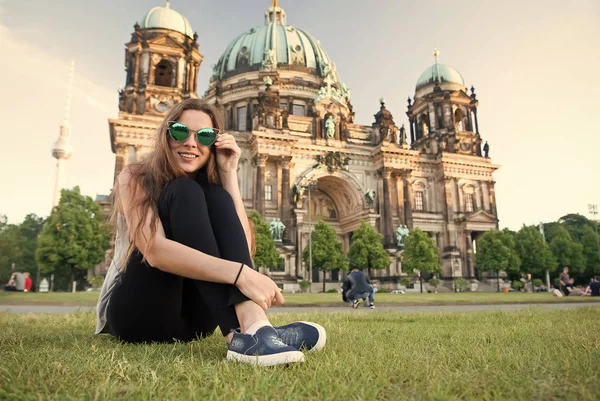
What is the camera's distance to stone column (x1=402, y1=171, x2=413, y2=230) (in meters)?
38.6

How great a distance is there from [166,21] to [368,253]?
86.1ft

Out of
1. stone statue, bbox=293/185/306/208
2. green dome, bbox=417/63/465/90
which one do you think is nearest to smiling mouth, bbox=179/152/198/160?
stone statue, bbox=293/185/306/208

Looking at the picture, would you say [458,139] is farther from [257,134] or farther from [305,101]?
[257,134]

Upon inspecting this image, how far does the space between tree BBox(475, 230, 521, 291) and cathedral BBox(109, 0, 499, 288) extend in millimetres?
2345

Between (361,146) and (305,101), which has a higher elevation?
(305,101)

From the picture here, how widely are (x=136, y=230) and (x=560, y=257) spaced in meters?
52.5

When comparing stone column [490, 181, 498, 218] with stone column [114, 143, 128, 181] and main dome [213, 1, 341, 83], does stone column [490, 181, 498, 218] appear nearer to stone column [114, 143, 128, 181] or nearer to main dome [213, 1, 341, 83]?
main dome [213, 1, 341, 83]

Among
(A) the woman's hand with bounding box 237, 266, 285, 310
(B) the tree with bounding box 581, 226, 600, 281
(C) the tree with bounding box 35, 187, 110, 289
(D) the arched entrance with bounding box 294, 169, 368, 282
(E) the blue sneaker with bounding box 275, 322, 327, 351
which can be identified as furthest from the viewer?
(B) the tree with bounding box 581, 226, 600, 281

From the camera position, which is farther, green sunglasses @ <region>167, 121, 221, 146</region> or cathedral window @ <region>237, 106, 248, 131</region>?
cathedral window @ <region>237, 106, 248, 131</region>

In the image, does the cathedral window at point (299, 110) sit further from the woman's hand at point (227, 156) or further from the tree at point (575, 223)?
the woman's hand at point (227, 156)

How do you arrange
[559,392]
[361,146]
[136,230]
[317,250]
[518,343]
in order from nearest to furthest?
[559,392], [136,230], [518,343], [317,250], [361,146]

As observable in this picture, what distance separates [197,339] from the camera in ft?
10.7

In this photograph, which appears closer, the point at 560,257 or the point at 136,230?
the point at 136,230

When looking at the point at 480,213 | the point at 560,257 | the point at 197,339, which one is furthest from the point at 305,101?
the point at 197,339
